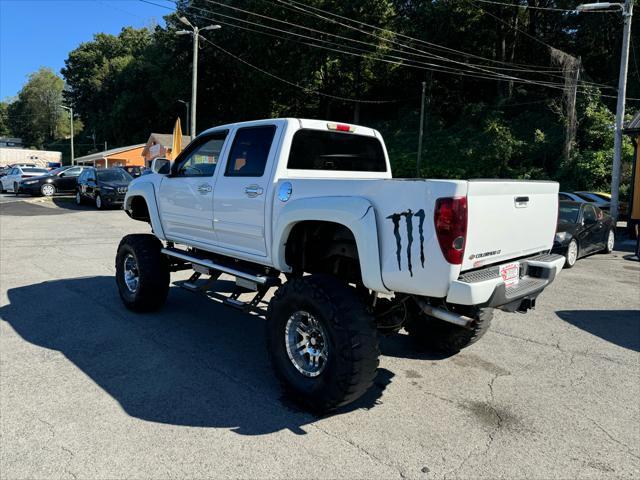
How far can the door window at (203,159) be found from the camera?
524cm

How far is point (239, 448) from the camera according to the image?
125 inches

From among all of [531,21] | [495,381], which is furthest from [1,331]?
[531,21]

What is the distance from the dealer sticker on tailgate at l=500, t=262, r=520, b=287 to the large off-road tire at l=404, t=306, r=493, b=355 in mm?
959

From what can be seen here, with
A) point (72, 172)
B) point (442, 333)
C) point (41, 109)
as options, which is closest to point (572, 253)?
point (442, 333)

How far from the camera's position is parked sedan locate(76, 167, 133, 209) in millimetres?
19281

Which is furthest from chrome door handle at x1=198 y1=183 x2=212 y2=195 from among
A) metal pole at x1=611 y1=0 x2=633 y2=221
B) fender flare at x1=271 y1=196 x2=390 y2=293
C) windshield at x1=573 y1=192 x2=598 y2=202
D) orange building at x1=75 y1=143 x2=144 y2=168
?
orange building at x1=75 y1=143 x2=144 y2=168

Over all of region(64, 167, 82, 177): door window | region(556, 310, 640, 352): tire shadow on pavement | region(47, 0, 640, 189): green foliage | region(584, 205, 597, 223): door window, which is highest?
region(47, 0, 640, 189): green foliage

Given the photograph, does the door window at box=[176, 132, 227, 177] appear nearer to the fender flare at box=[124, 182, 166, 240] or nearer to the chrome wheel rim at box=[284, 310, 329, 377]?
the fender flare at box=[124, 182, 166, 240]

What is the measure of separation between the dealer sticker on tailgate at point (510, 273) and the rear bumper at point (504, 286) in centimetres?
4

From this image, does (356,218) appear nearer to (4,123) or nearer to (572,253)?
(572,253)

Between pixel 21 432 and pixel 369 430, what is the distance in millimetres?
2385

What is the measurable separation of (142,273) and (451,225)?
403cm

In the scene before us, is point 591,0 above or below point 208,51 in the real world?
below

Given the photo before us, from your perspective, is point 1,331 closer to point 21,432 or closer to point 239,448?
point 21,432
